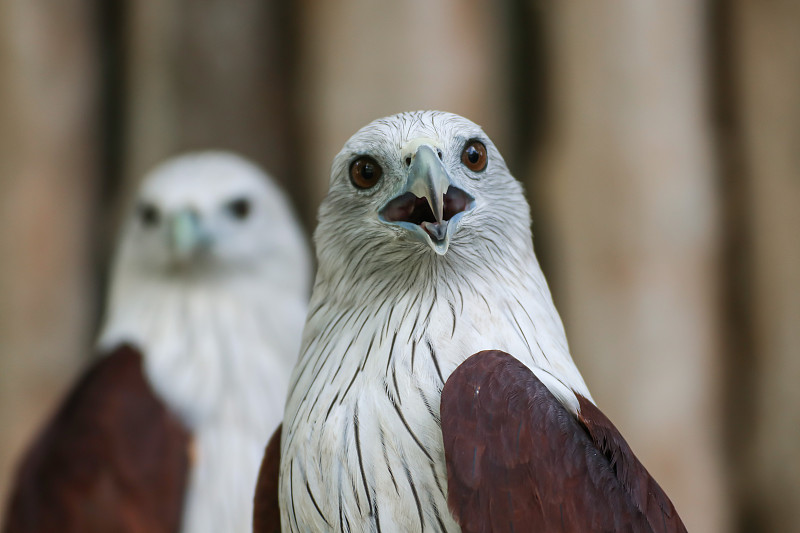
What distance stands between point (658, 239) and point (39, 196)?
201cm

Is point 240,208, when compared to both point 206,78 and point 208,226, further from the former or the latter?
point 206,78

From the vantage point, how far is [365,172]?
1.23 m

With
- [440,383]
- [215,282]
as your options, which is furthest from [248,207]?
[440,383]

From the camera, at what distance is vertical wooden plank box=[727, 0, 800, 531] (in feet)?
7.09

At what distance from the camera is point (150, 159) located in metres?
2.81

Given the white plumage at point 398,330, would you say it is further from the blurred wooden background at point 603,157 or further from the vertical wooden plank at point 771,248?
the vertical wooden plank at point 771,248

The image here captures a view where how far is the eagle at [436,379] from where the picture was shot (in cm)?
98

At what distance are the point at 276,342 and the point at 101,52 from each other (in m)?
1.30

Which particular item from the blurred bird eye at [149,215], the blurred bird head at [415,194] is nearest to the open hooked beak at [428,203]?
the blurred bird head at [415,194]

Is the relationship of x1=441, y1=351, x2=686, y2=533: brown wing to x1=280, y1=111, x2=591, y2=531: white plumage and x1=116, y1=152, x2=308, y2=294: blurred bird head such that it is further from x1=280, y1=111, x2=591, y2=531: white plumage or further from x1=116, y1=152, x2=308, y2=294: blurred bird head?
x1=116, y1=152, x2=308, y2=294: blurred bird head

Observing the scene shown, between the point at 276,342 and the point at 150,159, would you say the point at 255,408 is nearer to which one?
the point at 276,342

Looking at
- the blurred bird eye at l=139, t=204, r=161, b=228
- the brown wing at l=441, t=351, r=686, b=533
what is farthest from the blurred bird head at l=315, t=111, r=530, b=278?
the blurred bird eye at l=139, t=204, r=161, b=228

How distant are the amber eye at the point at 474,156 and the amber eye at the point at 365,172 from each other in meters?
0.13

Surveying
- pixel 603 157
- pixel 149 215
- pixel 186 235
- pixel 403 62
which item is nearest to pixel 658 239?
pixel 603 157
